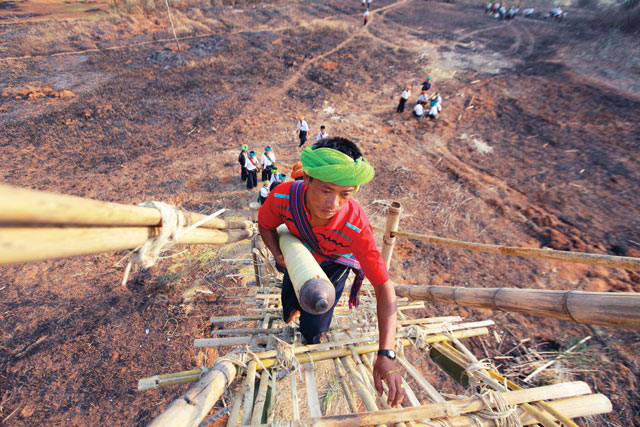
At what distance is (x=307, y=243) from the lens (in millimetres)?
2250

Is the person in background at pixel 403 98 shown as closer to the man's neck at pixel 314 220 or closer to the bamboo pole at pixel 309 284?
the man's neck at pixel 314 220

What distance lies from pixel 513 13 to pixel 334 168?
33.4 metres

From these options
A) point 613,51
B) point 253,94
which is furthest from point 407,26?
point 253,94

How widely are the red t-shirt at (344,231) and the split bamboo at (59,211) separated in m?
1.18

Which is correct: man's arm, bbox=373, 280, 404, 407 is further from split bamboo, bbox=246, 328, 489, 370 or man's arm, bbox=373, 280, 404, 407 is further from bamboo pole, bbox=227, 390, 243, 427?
bamboo pole, bbox=227, 390, 243, 427

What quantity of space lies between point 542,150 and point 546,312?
1100 cm

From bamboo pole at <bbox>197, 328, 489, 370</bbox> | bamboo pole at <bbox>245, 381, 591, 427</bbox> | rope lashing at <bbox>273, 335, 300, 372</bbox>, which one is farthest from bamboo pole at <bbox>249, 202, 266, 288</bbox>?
bamboo pole at <bbox>245, 381, 591, 427</bbox>

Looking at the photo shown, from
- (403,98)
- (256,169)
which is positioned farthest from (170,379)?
(403,98)

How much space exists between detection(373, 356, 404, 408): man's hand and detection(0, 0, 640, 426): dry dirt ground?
3.54 m

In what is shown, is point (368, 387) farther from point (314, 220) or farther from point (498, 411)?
point (314, 220)

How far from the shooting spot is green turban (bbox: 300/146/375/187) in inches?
66.6

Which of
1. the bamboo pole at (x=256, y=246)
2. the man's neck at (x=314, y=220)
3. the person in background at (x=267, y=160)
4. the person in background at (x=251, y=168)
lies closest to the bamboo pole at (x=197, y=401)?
the man's neck at (x=314, y=220)

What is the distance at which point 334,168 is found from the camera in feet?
5.51

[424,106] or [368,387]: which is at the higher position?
[424,106]
